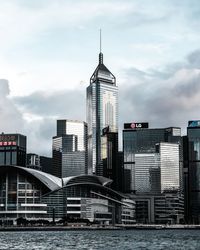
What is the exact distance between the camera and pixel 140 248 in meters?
105

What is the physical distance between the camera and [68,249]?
101750 millimetres

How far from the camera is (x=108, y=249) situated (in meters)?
102

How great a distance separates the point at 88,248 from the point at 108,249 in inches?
159

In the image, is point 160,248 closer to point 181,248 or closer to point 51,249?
point 181,248

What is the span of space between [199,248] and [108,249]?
15084mm

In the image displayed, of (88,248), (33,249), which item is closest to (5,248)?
(33,249)

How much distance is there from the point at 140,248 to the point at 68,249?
1196cm

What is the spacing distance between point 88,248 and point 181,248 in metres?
14.8

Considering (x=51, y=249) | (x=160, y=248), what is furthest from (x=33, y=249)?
(x=160, y=248)

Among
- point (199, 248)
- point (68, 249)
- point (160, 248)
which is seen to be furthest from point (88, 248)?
point (199, 248)

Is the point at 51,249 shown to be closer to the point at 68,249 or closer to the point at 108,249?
the point at 68,249

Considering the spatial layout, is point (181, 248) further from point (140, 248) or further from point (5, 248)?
point (5, 248)

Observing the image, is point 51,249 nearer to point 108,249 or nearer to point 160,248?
point 108,249

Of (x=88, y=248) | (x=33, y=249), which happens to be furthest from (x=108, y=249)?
(x=33, y=249)
